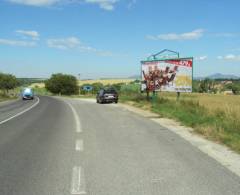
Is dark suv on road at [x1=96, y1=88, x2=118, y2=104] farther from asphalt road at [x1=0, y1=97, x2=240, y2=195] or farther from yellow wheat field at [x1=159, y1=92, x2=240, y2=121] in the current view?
asphalt road at [x1=0, y1=97, x2=240, y2=195]

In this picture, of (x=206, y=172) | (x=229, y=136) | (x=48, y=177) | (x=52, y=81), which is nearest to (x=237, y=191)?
(x=206, y=172)

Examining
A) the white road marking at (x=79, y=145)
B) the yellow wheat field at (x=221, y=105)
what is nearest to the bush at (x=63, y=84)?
the yellow wheat field at (x=221, y=105)

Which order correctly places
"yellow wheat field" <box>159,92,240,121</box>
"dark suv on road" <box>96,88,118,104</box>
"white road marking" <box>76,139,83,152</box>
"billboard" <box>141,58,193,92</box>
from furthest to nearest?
"dark suv on road" <box>96,88,118,104</box>
"billboard" <box>141,58,193,92</box>
"yellow wheat field" <box>159,92,240,121</box>
"white road marking" <box>76,139,83,152</box>

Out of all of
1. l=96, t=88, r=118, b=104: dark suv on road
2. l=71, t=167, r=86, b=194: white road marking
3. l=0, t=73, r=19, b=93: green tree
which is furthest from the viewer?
l=0, t=73, r=19, b=93: green tree

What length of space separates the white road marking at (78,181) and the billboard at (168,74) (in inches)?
946

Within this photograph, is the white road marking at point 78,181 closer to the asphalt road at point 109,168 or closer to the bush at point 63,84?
the asphalt road at point 109,168

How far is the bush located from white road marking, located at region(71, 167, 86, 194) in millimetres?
137145

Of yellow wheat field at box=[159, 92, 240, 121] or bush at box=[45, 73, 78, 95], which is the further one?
bush at box=[45, 73, 78, 95]

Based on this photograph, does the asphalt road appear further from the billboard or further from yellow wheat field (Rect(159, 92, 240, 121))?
the billboard

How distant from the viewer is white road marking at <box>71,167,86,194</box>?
19.5ft

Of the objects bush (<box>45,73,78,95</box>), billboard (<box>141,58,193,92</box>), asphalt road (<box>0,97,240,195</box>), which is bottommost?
bush (<box>45,73,78,95</box>)

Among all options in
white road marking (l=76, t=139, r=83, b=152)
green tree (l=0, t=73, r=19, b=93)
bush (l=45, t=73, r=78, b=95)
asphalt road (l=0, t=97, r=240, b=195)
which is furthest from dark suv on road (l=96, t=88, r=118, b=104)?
bush (l=45, t=73, r=78, b=95)

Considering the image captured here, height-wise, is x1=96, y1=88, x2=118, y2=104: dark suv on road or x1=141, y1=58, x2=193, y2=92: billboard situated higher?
x1=141, y1=58, x2=193, y2=92: billboard

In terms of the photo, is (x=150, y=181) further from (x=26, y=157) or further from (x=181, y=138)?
(x=181, y=138)
